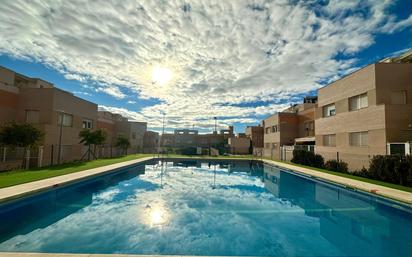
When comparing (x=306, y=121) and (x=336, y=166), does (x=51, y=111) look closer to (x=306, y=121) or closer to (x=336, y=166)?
(x=336, y=166)

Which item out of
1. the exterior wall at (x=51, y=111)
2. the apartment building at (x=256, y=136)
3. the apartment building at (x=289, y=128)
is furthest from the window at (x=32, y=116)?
the apartment building at (x=256, y=136)

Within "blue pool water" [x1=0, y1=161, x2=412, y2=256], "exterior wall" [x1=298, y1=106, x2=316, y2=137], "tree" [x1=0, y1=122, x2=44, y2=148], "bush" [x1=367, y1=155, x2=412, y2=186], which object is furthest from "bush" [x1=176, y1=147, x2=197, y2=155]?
"bush" [x1=367, y1=155, x2=412, y2=186]

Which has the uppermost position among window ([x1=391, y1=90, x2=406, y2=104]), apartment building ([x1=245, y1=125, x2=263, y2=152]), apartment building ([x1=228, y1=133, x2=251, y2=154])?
window ([x1=391, y1=90, x2=406, y2=104])

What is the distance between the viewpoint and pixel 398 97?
1420 cm

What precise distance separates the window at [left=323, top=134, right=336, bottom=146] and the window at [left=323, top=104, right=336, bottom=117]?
1997mm

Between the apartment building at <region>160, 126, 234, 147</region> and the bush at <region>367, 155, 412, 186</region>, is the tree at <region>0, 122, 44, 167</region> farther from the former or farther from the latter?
the apartment building at <region>160, 126, 234, 147</region>

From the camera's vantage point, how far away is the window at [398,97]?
1409cm

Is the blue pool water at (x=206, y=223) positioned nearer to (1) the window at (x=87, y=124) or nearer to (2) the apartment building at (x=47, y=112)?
(2) the apartment building at (x=47, y=112)

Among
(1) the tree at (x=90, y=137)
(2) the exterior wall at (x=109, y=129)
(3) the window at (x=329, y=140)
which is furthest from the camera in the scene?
(2) the exterior wall at (x=109, y=129)

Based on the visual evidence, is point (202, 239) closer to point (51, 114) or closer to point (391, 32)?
point (391, 32)

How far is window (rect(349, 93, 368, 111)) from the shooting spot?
15.6m

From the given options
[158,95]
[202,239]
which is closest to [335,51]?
[202,239]

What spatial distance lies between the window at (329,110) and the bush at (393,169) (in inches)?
306

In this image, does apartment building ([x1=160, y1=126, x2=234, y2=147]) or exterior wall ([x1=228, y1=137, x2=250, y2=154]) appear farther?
apartment building ([x1=160, y1=126, x2=234, y2=147])
